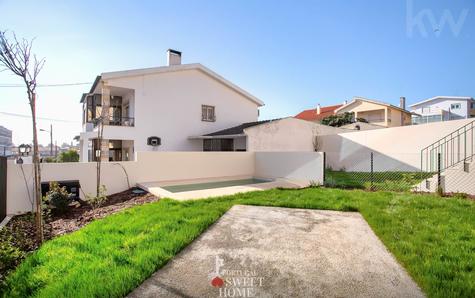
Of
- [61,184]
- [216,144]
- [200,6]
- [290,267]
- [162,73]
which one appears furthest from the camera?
[216,144]

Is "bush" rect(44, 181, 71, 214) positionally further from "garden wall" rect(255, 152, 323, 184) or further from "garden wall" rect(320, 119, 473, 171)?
"garden wall" rect(320, 119, 473, 171)

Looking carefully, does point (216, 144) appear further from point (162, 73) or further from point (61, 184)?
point (61, 184)

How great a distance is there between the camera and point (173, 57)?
18.1 metres

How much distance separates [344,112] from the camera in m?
31.5

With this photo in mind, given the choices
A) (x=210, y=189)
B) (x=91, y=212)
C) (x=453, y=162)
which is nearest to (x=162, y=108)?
(x=210, y=189)

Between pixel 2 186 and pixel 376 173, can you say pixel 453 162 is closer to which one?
pixel 376 173

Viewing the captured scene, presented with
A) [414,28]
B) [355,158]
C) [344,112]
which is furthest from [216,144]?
[344,112]

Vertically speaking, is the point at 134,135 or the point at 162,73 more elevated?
the point at 162,73

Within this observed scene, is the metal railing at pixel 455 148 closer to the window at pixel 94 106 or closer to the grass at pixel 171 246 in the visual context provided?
the grass at pixel 171 246

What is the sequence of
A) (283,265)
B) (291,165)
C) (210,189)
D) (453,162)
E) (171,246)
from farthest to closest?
(291,165)
(453,162)
(210,189)
(171,246)
(283,265)

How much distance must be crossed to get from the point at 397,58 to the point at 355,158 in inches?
294

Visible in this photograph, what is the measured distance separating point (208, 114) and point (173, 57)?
5011mm

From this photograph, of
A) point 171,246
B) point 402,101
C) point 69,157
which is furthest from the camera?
point 402,101

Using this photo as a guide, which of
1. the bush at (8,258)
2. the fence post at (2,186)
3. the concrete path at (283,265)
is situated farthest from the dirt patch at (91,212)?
the concrete path at (283,265)
